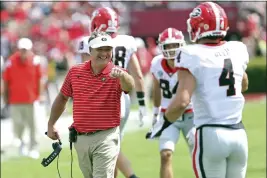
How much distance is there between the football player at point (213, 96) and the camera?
611cm

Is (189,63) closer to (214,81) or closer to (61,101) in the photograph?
(214,81)

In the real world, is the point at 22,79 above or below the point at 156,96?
above

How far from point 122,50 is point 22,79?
4.74 metres

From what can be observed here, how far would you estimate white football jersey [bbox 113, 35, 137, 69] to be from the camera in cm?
941

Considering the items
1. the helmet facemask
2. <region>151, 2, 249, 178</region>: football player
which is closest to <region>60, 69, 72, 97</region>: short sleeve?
<region>151, 2, 249, 178</region>: football player

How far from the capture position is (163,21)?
3138 cm

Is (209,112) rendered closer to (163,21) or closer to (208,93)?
(208,93)

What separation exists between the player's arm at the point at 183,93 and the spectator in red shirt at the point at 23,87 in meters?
7.82

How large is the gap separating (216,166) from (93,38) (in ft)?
5.94

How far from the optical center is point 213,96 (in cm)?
618

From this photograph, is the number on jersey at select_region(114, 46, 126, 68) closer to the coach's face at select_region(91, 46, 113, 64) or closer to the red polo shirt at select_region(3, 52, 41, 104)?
the coach's face at select_region(91, 46, 113, 64)

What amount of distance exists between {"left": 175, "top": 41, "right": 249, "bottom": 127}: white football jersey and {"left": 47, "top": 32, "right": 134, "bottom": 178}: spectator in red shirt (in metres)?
1.12

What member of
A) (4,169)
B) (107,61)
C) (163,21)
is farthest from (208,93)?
(163,21)

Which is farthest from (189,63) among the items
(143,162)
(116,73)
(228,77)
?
(143,162)
